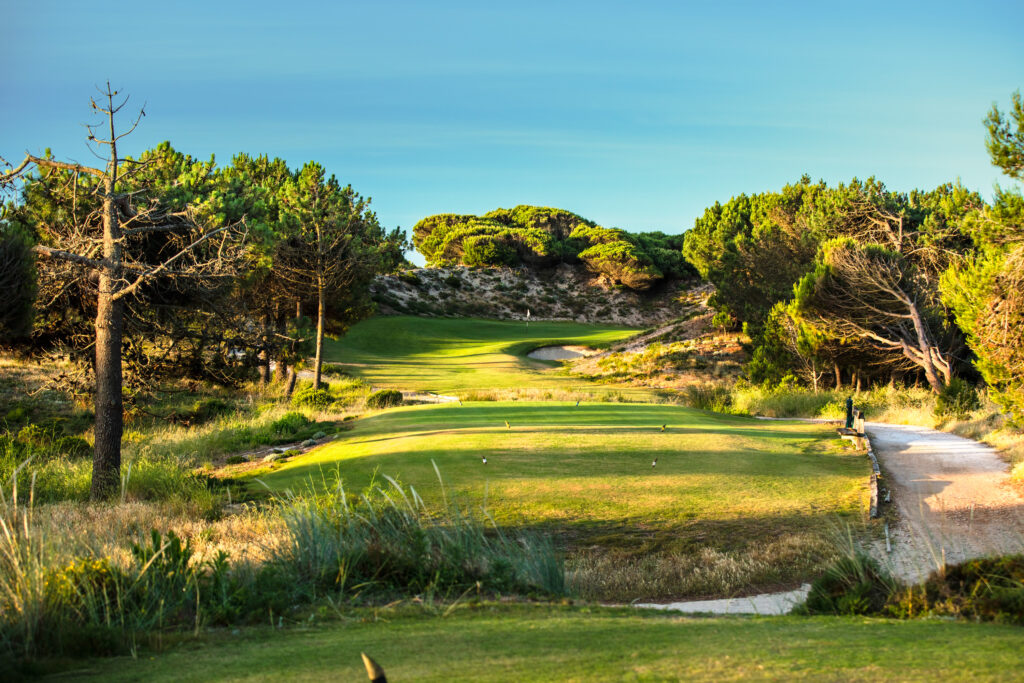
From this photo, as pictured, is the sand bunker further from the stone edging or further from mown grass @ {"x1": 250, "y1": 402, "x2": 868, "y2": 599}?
the stone edging

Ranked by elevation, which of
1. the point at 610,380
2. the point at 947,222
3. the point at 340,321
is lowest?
the point at 610,380

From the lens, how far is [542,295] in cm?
8031

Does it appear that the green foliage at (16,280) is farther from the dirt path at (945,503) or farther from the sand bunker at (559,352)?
the sand bunker at (559,352)

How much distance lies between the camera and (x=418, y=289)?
72188 millimetres

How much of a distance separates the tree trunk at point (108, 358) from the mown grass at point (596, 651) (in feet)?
25.0

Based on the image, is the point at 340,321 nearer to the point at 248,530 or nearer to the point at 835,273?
the point at 835,273

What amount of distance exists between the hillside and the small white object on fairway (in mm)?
62105

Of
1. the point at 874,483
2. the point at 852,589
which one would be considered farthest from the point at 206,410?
the point at 852,589

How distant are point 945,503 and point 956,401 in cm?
1235

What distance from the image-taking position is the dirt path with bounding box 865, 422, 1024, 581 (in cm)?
873

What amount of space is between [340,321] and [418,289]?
37.1 meters

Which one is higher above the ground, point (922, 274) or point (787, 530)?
point (922, 274)

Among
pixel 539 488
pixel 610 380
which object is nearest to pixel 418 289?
pixel 610 380

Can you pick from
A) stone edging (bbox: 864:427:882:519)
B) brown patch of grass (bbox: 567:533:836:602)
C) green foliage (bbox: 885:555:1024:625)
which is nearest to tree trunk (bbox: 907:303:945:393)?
stone edging (bbox: 864:427:882:519)
